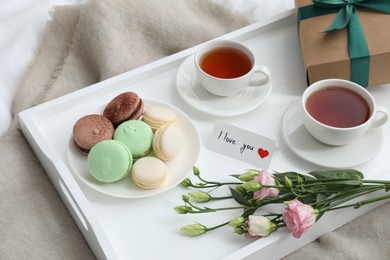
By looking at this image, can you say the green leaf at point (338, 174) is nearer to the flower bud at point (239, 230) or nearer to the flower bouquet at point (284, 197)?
the flower bouquet at point (284, 197)

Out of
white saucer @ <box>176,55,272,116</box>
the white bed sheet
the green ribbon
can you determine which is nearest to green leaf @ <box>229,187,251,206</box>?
white saucer @ <box>176,55,272,116</box>

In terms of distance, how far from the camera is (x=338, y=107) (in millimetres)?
1213

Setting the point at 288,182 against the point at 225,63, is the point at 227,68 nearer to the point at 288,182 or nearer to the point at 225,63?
the point at 225,63

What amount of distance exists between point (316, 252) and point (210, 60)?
448 mm

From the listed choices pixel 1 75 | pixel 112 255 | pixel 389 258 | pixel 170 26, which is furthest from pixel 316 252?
pixel 1 75

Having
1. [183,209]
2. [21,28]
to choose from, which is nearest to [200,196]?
[183,209]

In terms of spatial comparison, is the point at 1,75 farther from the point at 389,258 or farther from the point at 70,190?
the point at 389,258

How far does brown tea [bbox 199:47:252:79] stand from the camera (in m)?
1.29

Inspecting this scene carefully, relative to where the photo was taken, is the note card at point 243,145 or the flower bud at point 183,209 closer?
the flower bud at point 183,209

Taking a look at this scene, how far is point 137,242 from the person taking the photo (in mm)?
1077

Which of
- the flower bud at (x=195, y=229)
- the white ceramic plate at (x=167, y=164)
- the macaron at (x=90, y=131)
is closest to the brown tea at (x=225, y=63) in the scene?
the white ceramic plate at (x=167, y=164)

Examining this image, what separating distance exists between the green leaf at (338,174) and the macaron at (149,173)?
271 millimetres

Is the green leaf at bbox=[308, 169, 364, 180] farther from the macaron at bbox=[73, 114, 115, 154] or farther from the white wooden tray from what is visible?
the macaron at bbox=[73, 114, 115, 154]

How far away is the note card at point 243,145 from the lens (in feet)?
3.93
